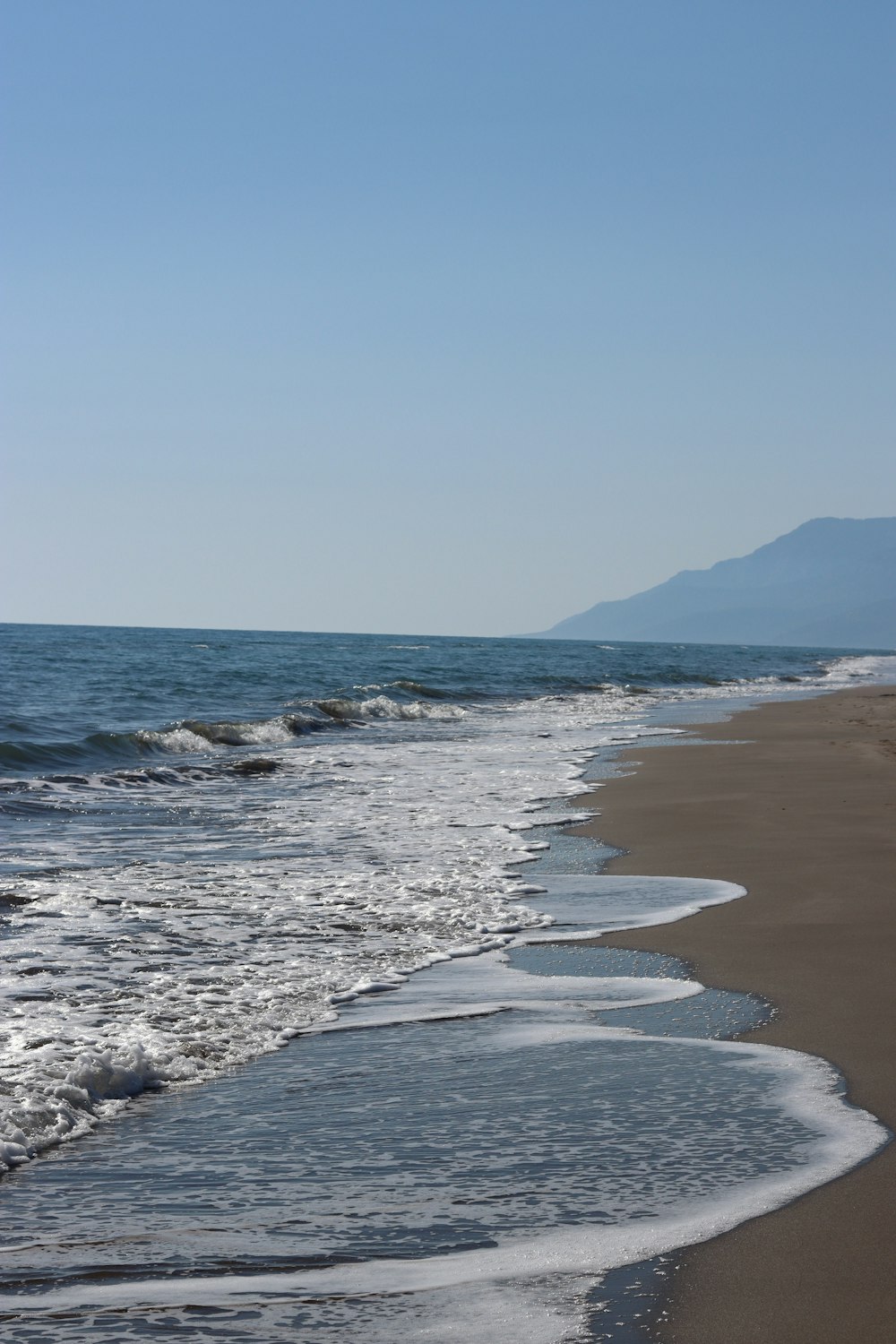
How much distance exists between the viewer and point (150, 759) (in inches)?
566

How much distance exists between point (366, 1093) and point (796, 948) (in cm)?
236

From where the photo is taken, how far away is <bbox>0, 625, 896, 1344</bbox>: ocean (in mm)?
2369

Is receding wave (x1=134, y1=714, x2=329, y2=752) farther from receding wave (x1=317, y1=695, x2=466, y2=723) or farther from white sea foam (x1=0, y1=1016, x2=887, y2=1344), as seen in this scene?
white sea foam (x1=0, y1=1016, x2=887, y2=1344)

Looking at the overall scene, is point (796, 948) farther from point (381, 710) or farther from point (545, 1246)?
point (381, 710)

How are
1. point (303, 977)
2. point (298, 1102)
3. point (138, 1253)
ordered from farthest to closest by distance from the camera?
point (303, 977) < point (298, 1102) < point (138, 1253)

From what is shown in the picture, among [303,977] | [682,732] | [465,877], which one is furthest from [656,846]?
[682,732]

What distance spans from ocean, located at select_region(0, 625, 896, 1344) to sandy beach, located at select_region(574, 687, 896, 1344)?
116mm

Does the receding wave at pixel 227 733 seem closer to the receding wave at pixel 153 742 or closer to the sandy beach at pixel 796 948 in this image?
the receding wave at pixel 153 742

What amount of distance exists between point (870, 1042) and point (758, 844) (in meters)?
4.00

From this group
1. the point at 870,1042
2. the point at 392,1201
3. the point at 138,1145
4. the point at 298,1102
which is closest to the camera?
the point at 392,1201

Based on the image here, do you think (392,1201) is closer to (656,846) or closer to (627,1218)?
(627,1218)

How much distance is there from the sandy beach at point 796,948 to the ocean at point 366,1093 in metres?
0.12

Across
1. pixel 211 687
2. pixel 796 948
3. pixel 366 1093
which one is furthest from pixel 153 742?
pixel 366 1093

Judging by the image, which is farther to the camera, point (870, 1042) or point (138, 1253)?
point (870, 1042)
